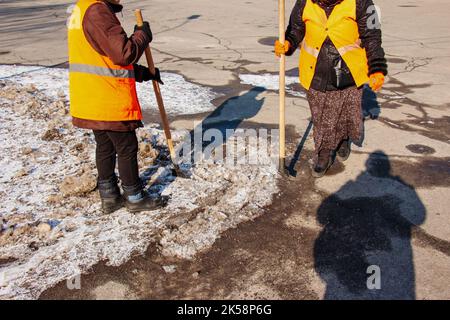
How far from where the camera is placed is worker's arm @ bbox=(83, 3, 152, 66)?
8.50 feet

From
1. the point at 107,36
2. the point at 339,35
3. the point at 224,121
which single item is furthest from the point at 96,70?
the point at 224,121

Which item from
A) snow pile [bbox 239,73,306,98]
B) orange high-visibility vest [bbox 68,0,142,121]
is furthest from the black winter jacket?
snow pile [bbox 239,73,306,98]

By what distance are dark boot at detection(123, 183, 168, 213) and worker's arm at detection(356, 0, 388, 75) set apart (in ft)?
7.36

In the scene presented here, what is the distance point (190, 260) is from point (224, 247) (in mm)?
283

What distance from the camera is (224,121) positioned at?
17.0ft

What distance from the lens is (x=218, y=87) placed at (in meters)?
6.52

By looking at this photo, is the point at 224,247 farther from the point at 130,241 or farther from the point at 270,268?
the point at 130,241

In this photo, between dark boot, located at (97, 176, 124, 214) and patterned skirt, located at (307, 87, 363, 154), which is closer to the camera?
dark boot, located at (97, 176, 124, 214)

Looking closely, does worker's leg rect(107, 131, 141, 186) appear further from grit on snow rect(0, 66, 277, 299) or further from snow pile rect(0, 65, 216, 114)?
snow pile rect(0, 65, 216, 114)

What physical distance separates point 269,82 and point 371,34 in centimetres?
334

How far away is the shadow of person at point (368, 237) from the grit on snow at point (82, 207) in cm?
66

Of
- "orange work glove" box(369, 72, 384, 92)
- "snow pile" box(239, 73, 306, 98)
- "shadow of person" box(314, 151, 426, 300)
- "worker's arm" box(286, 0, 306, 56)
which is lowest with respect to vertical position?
"shadow of person" box(314, 151, 426, 300)

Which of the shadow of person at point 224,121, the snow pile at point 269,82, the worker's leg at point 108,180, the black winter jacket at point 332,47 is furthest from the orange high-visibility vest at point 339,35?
the snow pile at point 269,82

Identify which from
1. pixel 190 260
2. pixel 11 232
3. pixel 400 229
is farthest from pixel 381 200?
pixel 11 232
